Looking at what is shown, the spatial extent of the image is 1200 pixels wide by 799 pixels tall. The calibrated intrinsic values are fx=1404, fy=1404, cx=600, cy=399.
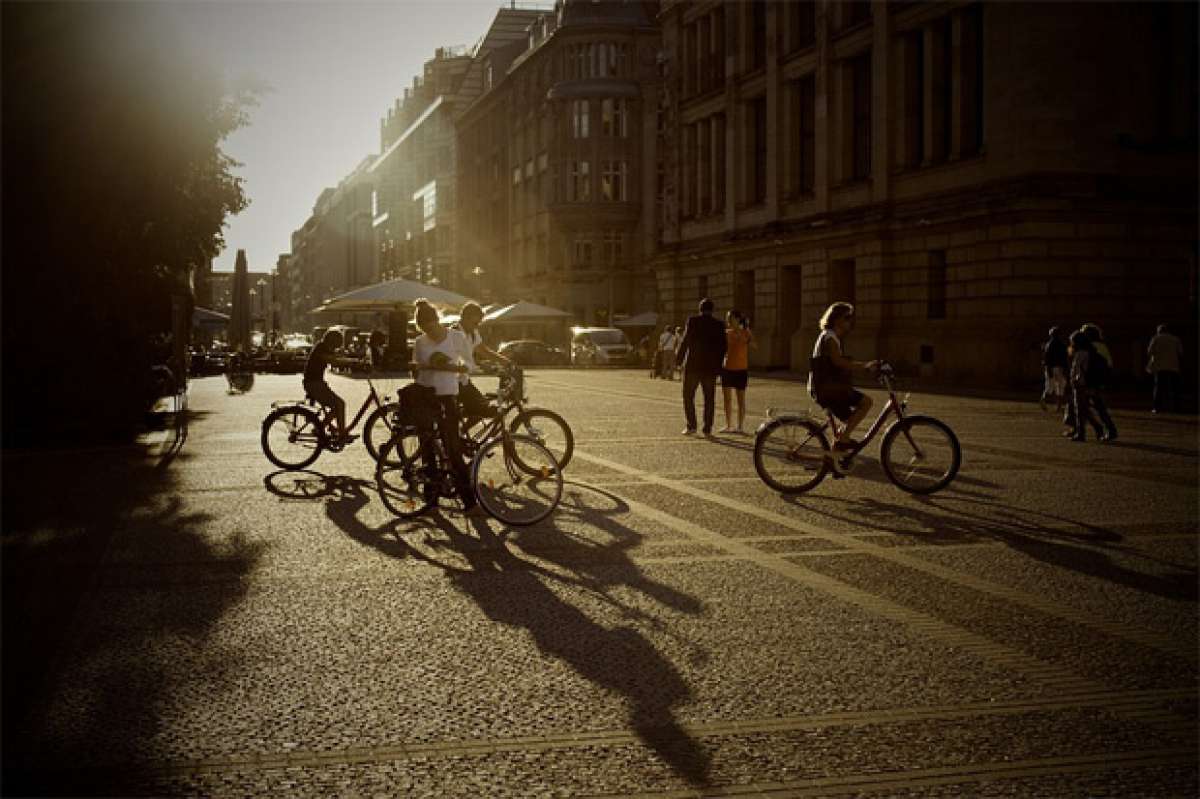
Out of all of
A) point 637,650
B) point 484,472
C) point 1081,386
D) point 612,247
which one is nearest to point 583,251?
point 612,247

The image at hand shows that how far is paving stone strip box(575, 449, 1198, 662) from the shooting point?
6.72m

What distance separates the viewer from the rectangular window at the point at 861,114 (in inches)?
1750

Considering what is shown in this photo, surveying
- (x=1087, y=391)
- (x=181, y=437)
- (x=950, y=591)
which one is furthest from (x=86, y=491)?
(x=1087, y=391)

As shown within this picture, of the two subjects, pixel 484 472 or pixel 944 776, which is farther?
pixel 484 472

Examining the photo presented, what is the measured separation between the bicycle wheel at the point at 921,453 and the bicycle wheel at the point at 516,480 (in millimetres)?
3243

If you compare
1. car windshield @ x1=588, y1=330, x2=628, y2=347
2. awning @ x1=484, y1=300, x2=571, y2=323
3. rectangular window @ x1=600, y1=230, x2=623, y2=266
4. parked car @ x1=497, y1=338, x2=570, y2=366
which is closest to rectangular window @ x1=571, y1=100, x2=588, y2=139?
rectangular window @ x1=600, y1=230, x2=623, y2=266

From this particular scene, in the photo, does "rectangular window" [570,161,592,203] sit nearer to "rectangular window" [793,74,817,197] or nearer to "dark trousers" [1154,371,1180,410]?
"rectangular window" [793,74,817,197]

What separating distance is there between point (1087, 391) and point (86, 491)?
12773 mm

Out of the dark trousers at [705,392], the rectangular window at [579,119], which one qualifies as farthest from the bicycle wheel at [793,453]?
the rectangular window at [579,119]

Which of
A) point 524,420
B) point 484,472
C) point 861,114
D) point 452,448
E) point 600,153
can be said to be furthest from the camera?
point 600,153

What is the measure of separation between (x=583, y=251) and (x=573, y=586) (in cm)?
7119

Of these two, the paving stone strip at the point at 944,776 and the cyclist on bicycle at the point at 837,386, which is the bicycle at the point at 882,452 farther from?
the paving stone strip at the point at 944,776

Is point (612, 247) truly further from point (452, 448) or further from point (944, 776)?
point (944, 776)

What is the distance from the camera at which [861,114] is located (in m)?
44.9
